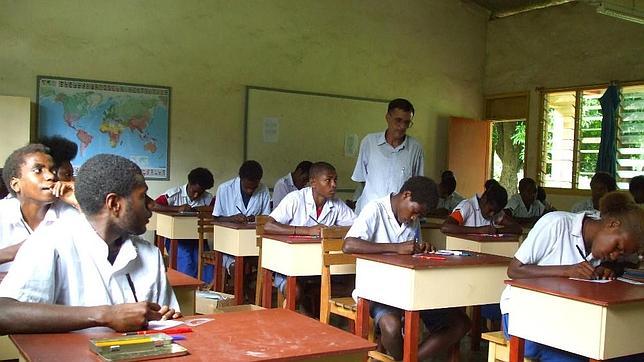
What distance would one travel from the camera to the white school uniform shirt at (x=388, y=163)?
466 cm

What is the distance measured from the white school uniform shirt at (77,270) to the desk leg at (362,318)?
1667mm

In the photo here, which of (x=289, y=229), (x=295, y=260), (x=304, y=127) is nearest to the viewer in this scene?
(x=295, y=260)

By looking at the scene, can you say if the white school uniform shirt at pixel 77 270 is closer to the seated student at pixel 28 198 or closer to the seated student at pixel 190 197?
the seated student at pixel 28 198

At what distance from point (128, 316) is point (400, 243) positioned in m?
2.02

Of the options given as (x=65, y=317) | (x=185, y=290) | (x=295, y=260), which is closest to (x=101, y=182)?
(x=65, y=317)

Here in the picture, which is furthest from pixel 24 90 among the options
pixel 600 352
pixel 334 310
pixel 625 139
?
pixel 625 139

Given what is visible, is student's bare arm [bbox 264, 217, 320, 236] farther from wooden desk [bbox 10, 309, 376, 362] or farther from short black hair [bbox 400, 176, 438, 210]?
wooden desk [bbox 10, 309, 376, 362]

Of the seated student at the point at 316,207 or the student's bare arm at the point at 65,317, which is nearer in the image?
the student's bare arm at the point at 65,317

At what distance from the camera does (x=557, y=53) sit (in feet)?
29.1

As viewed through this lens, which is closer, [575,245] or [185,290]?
[185,290]

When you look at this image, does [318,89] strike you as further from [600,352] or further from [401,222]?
[600,352]

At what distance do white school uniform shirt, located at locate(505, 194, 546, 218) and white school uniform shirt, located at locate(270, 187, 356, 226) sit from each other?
2998 mm

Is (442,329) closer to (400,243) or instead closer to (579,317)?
(400,243)

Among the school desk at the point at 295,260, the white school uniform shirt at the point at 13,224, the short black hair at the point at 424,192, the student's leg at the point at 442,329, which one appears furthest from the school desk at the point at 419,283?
the white school uniform shirt at the point at 13,224
